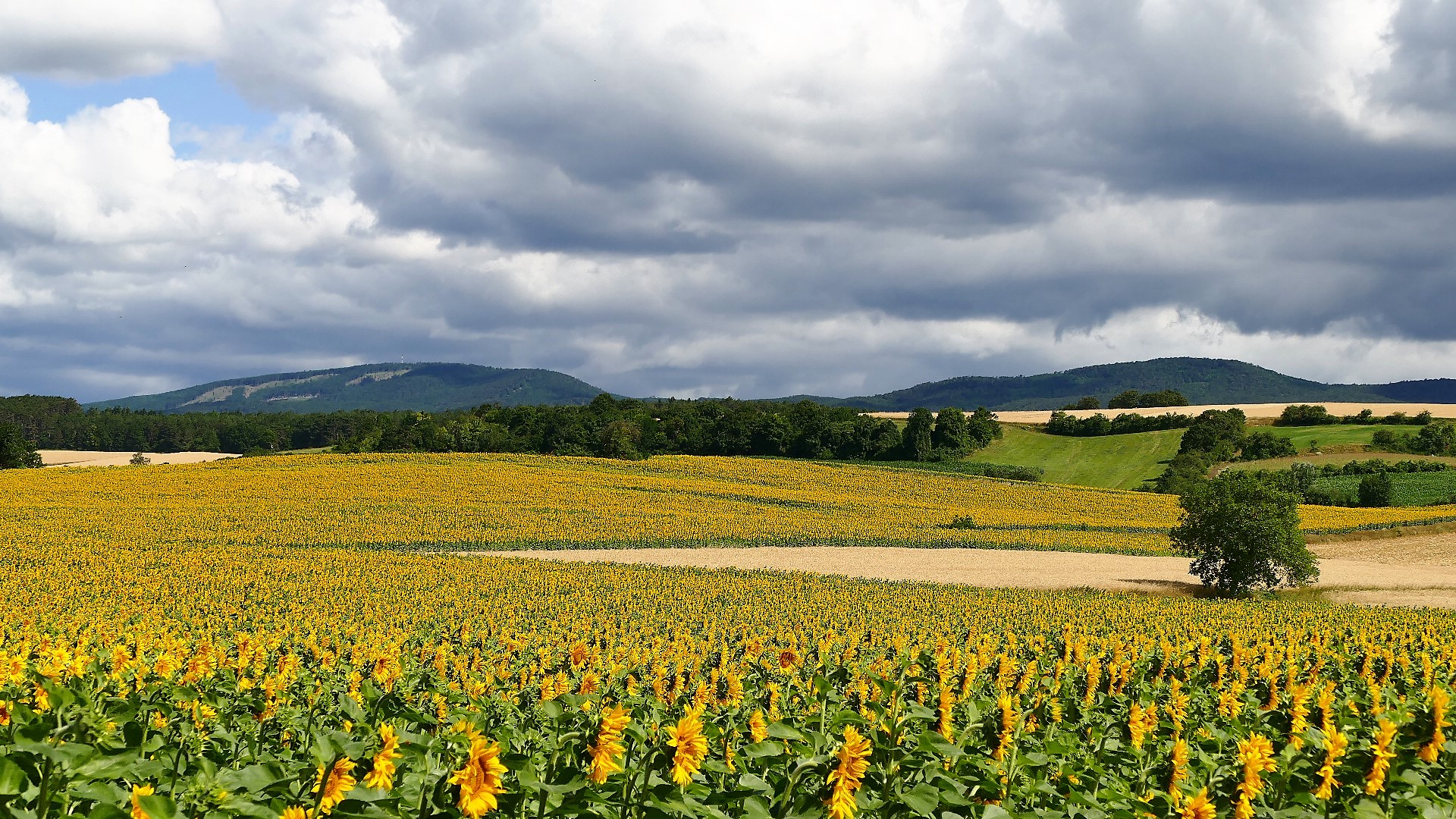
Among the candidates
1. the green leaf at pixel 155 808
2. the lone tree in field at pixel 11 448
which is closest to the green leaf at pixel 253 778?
the green leaf at pixel 155 808

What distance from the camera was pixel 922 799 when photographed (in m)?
3.43

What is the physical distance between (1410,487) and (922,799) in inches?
4095

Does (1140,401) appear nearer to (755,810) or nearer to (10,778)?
(755,810)

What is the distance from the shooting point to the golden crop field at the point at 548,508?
5147 cm

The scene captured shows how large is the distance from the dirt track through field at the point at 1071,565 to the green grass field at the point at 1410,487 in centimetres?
3017

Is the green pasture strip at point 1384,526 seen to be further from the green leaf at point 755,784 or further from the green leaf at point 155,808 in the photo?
the green leaf at point 155,808

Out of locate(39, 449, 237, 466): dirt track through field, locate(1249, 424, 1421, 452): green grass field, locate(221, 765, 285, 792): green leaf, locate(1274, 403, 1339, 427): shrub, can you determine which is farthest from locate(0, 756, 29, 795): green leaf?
locate(1274, 403, 1339, 427): shrub

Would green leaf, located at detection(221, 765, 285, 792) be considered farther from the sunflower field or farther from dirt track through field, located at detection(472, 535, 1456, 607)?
dirt track through field, located at detection(472, 535, 1456, 607)

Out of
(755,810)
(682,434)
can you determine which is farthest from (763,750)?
(682,434)

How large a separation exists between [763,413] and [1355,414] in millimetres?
78257

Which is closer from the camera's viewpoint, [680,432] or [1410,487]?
[1410,487]

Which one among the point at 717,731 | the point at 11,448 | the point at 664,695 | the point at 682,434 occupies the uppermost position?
the point at 682,434

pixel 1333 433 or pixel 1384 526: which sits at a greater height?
pixel 1333 433

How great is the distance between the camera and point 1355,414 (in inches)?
5221
